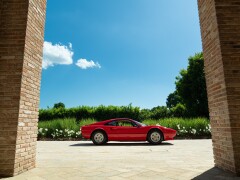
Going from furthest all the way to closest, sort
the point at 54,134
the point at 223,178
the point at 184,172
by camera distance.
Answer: the point at 54,134, the point at 184,172, the point at 223,178

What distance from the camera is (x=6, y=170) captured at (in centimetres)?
408

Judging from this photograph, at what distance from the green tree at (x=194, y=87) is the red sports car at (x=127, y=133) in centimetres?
1606

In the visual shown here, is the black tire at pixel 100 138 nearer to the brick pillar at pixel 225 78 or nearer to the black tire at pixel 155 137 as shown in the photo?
the black tire at pixel 155 137

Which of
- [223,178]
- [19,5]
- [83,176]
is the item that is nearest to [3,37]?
[19,5]

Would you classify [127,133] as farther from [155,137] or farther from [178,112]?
[178,112]

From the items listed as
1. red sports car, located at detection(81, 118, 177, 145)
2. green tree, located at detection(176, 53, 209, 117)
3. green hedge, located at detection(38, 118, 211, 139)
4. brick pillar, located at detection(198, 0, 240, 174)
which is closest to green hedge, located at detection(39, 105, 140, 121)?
green hedge, located at detection(38, 118, 211, 139)

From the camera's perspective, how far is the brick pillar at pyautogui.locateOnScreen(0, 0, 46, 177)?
164 inches

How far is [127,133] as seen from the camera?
10.9m

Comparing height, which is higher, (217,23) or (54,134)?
(217,23)

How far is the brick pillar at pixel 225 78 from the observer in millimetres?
4094

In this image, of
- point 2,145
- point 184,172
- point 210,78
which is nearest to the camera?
point 2,145

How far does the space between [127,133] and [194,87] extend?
1925 centimetres

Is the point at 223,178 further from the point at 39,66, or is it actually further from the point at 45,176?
Answer: the point at 39,66

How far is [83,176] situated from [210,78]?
340 cm
